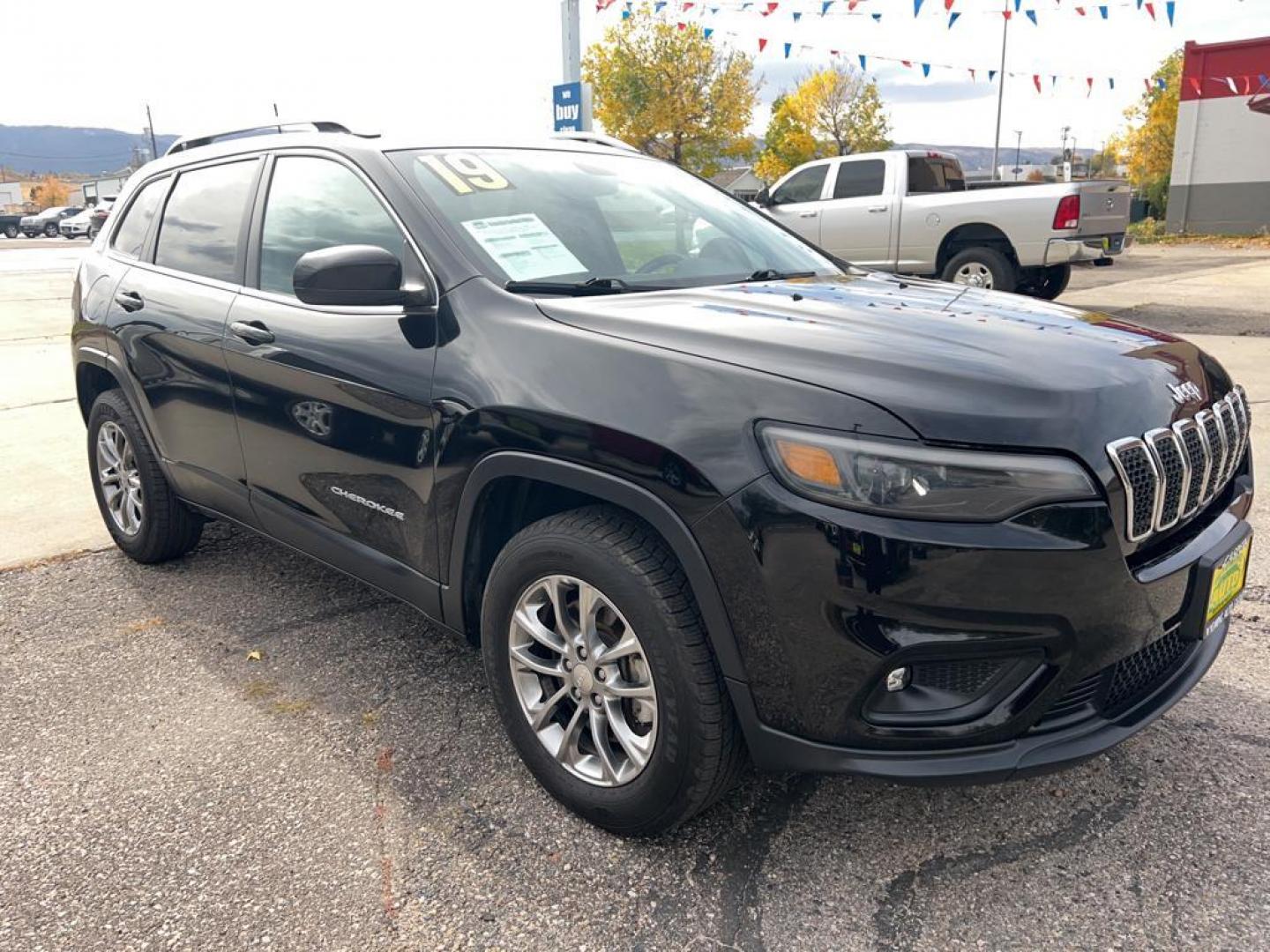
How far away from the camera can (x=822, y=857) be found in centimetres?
234

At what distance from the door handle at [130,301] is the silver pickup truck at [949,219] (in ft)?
25.4

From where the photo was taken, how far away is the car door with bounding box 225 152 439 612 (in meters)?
2.68

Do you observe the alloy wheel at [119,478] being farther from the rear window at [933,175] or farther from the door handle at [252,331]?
the rear window at [933,175]

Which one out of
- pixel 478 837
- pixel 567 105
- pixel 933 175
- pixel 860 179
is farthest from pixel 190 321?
pixel 567 105

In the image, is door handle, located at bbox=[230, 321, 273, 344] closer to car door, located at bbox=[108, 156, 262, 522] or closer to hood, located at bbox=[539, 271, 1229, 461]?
car door, located at bbox=[108, 156, 262, 522]

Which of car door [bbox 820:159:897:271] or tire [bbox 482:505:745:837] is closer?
tire [bbox 482:505:745:837]

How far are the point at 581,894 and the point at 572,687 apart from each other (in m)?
0.46

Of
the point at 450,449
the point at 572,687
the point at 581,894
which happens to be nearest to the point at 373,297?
the point at 450,449

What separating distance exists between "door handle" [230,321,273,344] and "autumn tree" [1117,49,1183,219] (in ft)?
131

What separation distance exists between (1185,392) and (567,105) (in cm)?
1293

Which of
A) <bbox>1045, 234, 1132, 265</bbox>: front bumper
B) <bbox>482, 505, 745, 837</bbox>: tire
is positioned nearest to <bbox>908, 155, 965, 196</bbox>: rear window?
<bbox>1045, 234, 1132, 265</bbox>: front bumper

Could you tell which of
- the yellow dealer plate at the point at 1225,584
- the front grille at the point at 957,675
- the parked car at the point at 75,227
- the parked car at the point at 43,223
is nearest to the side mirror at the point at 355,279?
the front grille at the point at 957,675

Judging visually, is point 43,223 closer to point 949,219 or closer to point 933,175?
point 933,175

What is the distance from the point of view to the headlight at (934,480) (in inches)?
73.4
